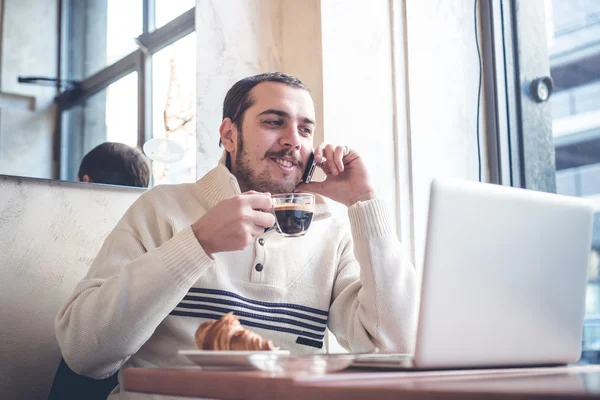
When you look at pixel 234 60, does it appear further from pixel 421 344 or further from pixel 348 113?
pixel 421 344

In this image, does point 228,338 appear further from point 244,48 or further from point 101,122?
point 244,48

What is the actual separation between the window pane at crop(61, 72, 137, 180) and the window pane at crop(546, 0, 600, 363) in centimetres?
168

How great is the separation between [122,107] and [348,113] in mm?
838

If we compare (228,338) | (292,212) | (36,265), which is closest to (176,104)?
(36,265)

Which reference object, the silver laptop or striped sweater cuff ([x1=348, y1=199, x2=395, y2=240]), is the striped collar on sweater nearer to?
striped sweater cuff ([x1=348, y1=199, x2=395, y2=240])

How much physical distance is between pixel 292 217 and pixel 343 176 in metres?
0.61

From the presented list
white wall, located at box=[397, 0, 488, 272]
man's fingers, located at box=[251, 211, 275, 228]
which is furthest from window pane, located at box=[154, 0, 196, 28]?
man's fingers, located at box=[251, 211, 275, 228]

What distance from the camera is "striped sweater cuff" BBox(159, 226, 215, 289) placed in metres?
1.30

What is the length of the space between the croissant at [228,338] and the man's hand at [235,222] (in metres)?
0.26

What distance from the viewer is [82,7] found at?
2.01 meters

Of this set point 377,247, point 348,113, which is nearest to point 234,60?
point 348,113

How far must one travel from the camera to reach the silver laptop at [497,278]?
0.89m

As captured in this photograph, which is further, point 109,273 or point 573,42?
point 573,42

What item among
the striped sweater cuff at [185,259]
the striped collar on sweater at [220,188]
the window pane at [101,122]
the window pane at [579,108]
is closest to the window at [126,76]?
the window pane at [101,122]
